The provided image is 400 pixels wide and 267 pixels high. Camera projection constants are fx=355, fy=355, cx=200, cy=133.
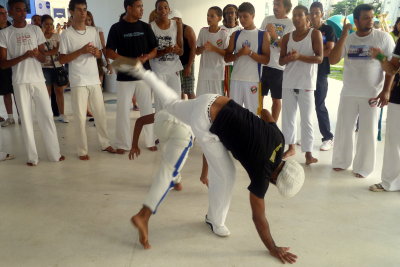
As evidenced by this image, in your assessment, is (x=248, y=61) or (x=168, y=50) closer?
(x=248, y=61)

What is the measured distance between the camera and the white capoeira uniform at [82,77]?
3.73m

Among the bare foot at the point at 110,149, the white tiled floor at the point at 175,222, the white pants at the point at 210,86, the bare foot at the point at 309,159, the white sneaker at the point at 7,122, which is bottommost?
the white tiled floor at the point at 175,222

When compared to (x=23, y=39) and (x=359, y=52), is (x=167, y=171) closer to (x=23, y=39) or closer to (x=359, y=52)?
(x=359, y=52)

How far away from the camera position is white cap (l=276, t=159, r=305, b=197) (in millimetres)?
1897

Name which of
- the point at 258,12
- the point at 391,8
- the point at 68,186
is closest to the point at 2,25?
the point at 68,186

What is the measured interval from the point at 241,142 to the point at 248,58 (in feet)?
6.74

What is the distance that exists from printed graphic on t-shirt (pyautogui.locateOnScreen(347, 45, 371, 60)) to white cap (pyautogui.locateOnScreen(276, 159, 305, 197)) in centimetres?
181

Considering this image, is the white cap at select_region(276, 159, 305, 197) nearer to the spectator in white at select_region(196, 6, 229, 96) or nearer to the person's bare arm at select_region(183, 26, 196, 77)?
the spectator in white at select_region(196, 6, 229, 96)

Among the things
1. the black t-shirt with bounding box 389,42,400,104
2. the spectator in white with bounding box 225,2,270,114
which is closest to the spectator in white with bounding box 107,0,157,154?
the spectator in white with bounding box 225,2,270,114

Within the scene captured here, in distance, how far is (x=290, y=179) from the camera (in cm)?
189

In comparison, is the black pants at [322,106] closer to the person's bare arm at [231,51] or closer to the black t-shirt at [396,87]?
the person's bare arm at [231,51]

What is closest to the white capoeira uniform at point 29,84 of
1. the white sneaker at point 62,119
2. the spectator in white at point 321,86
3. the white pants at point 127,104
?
the white pants at point 127,104

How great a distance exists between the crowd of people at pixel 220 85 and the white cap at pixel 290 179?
0.08ft

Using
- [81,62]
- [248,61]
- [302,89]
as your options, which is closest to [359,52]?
[302,89]
